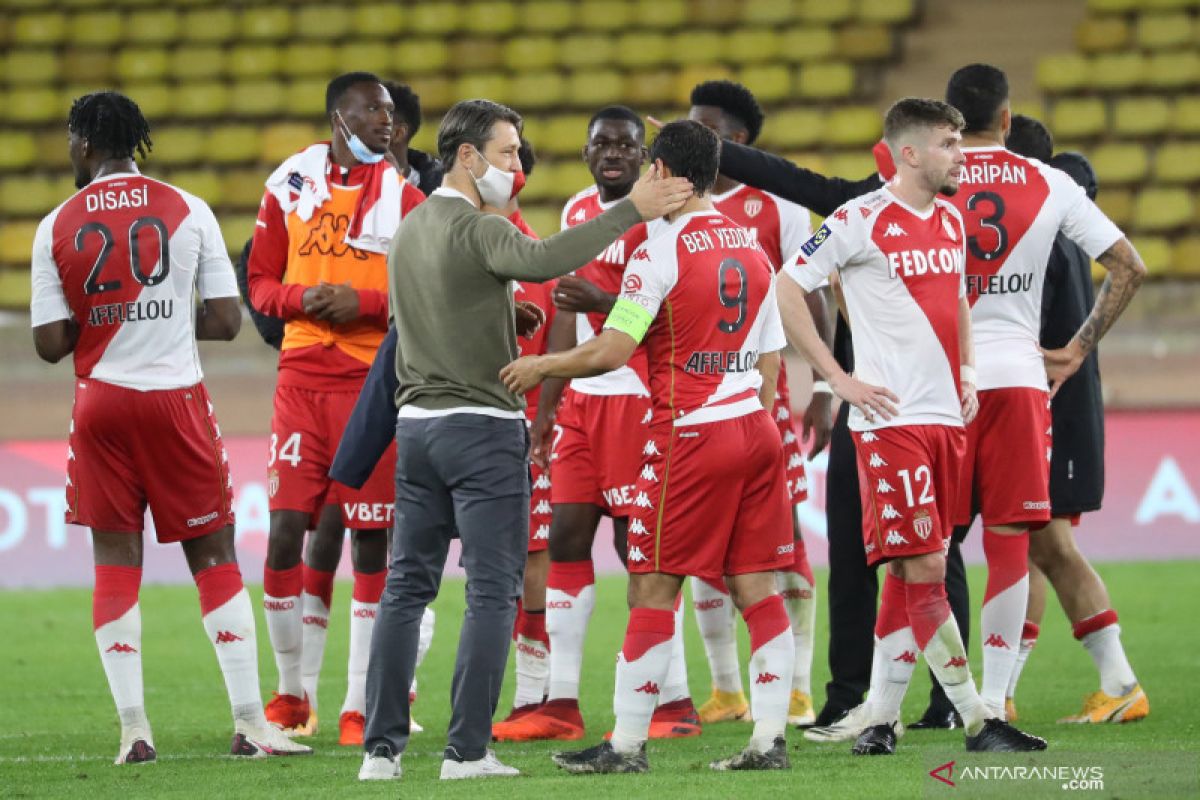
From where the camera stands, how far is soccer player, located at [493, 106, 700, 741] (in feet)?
22.9

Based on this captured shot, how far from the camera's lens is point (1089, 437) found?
287 inches

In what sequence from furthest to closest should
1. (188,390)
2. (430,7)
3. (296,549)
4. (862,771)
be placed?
(430,7) < (296,549) < (188,390) < (862,771)

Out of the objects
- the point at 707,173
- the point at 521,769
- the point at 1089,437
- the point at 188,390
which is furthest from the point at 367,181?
the point at 1089,437

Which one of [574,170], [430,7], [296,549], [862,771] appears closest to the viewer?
[862,771]

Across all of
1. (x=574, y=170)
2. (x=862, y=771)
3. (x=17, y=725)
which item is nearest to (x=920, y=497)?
(x=862, y=771)

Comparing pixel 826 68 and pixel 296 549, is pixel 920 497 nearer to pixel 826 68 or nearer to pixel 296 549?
pixel 296 549

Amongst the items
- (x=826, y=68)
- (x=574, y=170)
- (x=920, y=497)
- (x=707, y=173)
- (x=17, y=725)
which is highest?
(x=826, y=68)

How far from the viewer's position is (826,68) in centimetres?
1878

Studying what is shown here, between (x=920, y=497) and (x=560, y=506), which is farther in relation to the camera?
(x=560, y=506)

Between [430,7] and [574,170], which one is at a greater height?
[430,7]

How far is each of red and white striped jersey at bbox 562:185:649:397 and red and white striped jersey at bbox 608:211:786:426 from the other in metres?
1.06

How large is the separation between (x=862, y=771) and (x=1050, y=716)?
74.0 inches

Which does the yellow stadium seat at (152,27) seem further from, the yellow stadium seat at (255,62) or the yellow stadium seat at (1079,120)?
the yellow stadium seat at (1079,120)

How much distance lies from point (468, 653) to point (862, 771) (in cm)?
122
